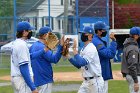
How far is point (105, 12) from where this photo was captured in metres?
35.7

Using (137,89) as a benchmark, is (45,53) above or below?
above

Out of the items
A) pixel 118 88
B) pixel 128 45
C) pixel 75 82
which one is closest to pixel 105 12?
pixel 75 82

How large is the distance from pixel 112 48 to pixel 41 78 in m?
1.63

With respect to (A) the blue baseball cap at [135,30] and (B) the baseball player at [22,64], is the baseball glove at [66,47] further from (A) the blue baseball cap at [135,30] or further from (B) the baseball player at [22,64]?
(A) the blue baseball cap at [135,30]

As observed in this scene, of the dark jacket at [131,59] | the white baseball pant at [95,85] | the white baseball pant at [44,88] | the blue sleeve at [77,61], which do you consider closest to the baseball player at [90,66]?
the white baseball pant at [95,85]

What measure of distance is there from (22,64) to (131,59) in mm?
2899

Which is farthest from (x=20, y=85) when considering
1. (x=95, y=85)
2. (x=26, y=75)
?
(x=95, y=85)

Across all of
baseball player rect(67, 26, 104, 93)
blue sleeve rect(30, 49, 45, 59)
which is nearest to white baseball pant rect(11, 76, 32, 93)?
blue sleeve rect(30, 49, 45, 59)

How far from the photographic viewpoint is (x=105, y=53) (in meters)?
10.6

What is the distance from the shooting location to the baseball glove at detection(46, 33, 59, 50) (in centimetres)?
967

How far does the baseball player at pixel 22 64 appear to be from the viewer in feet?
29.1

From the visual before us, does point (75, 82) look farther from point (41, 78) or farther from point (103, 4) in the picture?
point (103, 4)

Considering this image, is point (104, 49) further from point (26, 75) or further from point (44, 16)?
point (44, 16)

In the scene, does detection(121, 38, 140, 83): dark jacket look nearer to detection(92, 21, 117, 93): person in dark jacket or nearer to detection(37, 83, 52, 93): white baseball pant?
detection(92, 21, 117, 93): person in dark jacket
